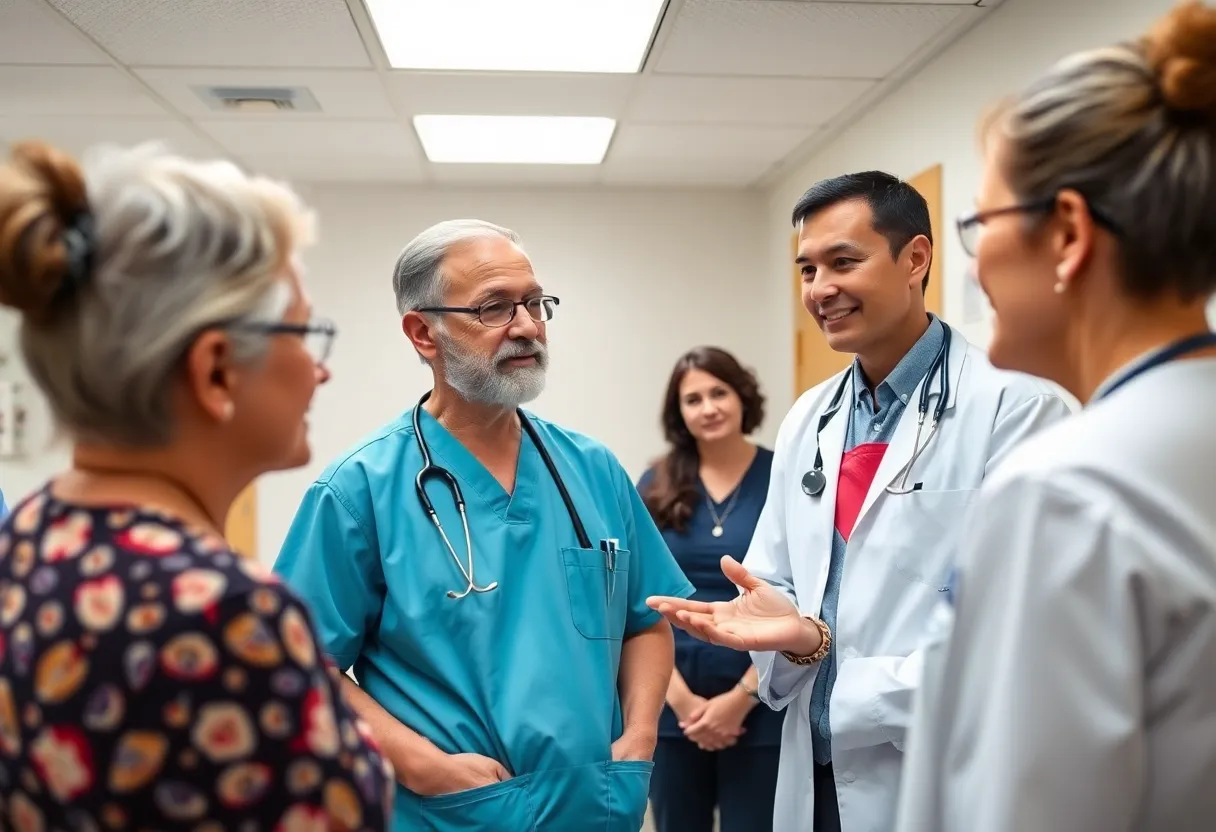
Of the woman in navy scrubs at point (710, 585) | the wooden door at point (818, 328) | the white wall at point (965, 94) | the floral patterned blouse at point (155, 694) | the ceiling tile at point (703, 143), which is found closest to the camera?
the floral patterned blouse at point (155, 694)

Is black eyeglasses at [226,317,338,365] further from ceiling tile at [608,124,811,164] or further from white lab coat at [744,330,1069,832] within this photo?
ceiling tile at [608,124,811,164]

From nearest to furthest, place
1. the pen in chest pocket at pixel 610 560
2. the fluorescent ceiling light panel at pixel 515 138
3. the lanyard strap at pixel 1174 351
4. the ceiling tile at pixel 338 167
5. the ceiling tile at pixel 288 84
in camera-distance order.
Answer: the lanyard strap at pixel 1174 351, the pen in chest pocket at pixel 610 560, the ceiling tile at pixel 288 84, the fluorescent ceiling light panel at pixel 515 138, the ceiling tile at pixel 338 167

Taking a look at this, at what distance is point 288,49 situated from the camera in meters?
3.03

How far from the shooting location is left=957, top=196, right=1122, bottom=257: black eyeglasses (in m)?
0.85

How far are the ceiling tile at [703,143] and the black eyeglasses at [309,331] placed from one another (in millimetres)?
3101

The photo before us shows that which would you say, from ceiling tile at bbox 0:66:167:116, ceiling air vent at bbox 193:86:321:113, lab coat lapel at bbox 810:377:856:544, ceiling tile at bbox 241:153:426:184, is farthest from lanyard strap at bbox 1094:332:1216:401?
ceiling tile at bbox 241:153:426:184

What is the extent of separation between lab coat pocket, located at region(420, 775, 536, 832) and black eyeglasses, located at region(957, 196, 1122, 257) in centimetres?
97

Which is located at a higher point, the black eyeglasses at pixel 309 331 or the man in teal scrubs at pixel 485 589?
the black eyeglasses at pixel 309 331

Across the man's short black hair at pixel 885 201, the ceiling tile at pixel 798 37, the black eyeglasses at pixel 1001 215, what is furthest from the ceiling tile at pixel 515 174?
the black eyeglasses at pixel 1001 215

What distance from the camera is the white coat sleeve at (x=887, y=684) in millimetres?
1524

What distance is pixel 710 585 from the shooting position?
2727mm

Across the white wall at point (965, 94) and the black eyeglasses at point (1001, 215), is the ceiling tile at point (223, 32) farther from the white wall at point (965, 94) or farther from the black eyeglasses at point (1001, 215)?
the black eyeglasses at point (1001, 215)

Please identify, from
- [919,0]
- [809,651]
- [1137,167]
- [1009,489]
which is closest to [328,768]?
[1009,489]

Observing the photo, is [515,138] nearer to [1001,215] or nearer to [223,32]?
[223,32]
